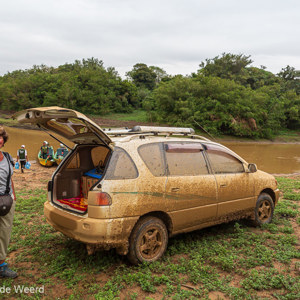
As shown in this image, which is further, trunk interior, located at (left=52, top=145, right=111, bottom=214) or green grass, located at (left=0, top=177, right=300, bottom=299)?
trunk interior, located at (left=52, top=145, right=111, bottom=214)

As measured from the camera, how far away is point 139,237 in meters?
3.81

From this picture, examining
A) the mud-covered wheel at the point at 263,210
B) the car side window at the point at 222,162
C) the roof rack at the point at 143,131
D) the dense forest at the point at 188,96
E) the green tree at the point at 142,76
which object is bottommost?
the mud-covered wheel at the point at 263,210

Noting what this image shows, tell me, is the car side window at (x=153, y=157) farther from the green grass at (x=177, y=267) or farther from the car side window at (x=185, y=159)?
the green grass at (x=177, y=267)

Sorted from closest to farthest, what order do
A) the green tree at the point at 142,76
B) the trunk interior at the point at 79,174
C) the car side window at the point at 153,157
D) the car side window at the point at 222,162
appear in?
the car side window at the point at 153,157 → the trunk interior at the point at 79,174 → the car side window at the point at 222,162 → the green tree at the point at 142,76

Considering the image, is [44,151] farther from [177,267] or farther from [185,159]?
[177,267]

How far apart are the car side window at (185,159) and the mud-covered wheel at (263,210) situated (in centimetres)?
156

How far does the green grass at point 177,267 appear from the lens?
11.1 feet

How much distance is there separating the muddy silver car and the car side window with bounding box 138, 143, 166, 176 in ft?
0.05

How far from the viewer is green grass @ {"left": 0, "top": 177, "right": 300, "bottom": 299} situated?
339 centimetres

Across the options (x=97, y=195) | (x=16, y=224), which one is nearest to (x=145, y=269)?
(x=97, y=195)

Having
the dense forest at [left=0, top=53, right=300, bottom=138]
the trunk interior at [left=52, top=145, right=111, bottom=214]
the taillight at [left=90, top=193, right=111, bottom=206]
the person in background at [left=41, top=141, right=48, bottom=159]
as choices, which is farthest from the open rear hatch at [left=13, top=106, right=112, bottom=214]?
the dense forest at [left=0, top=53, right=300, bottom=138]

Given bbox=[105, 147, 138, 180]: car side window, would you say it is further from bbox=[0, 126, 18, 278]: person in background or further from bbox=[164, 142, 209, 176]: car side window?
bbox=[0, 126, 18, 278]: person in background


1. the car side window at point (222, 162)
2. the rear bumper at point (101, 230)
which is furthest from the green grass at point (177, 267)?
the car side window at point (222, 162)

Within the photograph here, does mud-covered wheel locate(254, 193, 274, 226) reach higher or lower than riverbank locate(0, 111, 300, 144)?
lower
